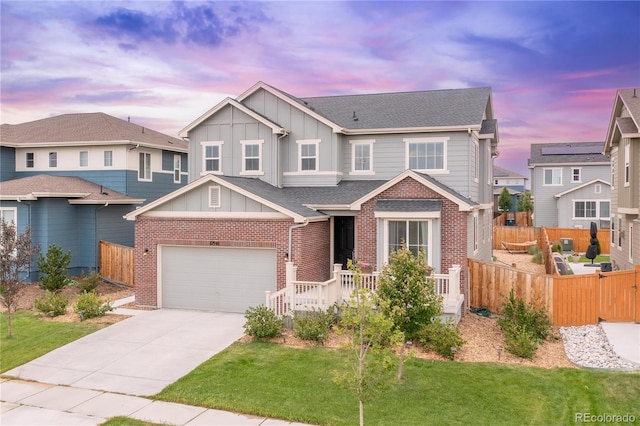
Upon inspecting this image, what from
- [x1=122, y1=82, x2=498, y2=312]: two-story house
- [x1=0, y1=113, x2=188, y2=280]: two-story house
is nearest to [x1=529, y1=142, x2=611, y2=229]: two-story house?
[x1=122, y1=82, x2=498, y2=312]: two-story house

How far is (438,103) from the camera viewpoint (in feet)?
70.8

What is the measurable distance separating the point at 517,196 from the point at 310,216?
5729cm

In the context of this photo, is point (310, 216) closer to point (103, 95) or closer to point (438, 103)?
point (438, 103)

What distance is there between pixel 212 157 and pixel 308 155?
13.5 feet

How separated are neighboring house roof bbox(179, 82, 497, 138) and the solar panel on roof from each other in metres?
26.7

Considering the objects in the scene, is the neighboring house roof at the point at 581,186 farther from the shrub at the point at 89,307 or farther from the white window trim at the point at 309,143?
the shrub at the point at 89,307

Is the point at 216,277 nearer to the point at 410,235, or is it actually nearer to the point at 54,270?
the point at 410,235

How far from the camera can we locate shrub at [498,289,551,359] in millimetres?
12133

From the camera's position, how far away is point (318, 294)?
14.5 metres

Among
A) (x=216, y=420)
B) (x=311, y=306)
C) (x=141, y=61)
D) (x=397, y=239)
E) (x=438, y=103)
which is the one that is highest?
(x=141, y=61)

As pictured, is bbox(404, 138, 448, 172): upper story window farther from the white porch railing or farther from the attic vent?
the attic vent

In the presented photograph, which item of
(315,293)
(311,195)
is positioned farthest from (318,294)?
(311,195)

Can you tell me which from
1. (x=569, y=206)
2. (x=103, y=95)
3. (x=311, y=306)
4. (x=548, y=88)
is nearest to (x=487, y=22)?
(x=548, y=88)
